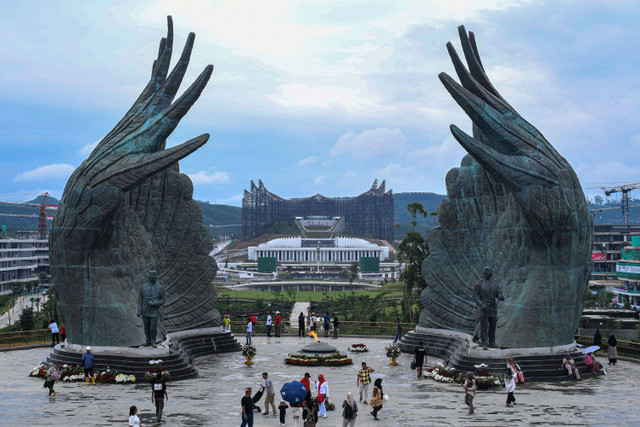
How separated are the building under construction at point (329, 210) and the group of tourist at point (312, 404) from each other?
159 metres

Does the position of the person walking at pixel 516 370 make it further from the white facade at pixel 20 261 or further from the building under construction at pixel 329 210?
the building under construction at pixel 329 210

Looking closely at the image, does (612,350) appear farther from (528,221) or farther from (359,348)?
(359,348)

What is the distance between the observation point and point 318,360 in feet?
86.7

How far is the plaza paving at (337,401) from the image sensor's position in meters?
17.0

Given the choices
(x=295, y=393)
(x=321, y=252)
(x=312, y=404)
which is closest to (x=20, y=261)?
(x=321, y=252)

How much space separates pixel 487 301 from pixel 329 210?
6591 inches

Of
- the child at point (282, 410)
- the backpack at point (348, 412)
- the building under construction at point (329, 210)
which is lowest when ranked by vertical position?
the child at point (282, 410)

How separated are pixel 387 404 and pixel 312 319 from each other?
1672cm

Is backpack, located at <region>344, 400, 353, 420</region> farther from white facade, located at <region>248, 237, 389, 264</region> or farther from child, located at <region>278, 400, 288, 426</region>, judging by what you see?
white facade, located at <region>248, 237, 389, 264</region>

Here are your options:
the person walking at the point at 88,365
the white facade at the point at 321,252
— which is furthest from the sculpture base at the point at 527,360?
the white facade at the point at 321,252

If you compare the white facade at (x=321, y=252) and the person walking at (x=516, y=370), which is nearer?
the person walking at (x=516, y=370)

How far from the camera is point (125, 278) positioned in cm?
2511

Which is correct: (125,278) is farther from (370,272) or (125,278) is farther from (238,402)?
(370,272)

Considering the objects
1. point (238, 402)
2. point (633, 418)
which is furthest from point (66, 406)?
point (633, 418)
